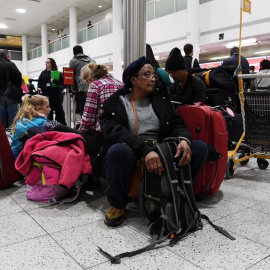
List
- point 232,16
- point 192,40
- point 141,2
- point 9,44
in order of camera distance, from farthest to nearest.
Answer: point 9,44 → point 192,40 → point 232,16 → point 141,2

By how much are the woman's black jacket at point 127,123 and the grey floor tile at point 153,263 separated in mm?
556

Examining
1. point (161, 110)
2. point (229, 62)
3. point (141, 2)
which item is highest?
point (141, 2)

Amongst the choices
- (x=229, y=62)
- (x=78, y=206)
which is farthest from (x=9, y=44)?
(x=78, y=206)

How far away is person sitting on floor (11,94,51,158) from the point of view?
8.87 ft

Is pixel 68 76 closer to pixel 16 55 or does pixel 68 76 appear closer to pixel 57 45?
pixel 57 45

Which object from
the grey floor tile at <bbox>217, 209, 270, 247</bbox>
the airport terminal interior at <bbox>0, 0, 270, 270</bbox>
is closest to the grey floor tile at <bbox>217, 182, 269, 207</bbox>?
the airport terminal interior at <bbox>0, 0, 270, 270</bbox>

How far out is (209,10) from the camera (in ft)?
31.8

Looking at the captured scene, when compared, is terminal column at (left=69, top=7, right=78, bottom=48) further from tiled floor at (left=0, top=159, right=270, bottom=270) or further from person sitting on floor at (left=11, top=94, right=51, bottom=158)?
tiled floor at (left=0, top=159, right=270, bottom=270)

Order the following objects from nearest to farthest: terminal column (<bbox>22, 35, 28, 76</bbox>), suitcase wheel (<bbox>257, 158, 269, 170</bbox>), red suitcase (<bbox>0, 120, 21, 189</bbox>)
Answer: red suitcase (<bbox>0, 120, 21, 189</bbox>), suitcase wheel (<bbox>257, 158, 269, 170</bbox>), terminal column (<bbox>22, 35, 28, 76</bbox>)

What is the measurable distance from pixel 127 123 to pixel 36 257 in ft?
3.08

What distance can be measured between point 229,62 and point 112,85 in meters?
2.55

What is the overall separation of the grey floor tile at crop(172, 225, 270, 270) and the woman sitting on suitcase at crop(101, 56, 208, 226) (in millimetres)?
407

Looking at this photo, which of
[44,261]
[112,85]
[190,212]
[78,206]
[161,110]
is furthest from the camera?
[112,85]

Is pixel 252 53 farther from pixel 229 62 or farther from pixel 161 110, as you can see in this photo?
pixel 161 110
